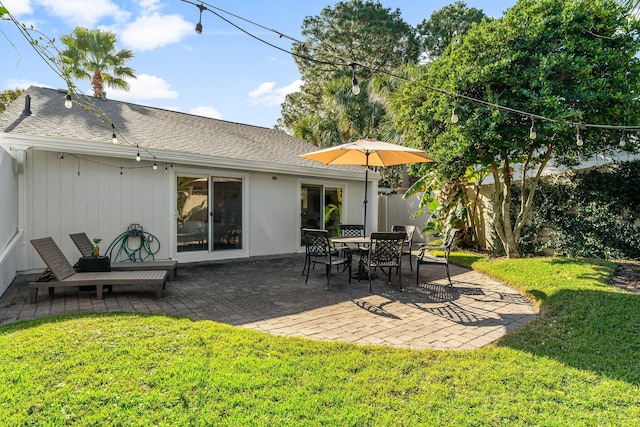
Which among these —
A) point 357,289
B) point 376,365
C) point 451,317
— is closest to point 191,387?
point 376,365

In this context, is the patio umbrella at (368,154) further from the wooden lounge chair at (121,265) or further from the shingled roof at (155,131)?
the wooden lounge chair at (121,265)

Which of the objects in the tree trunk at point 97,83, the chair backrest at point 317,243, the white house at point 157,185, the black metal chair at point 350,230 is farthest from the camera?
the tree trunk at point 97,83

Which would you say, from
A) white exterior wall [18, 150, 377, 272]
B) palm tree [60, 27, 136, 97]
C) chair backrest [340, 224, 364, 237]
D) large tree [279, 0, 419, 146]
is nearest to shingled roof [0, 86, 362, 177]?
white exterior wall [18, 150, 377, 272]

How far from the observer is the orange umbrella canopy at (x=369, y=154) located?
687 cm

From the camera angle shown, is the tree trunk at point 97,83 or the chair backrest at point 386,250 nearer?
the chair backrest at point 386,250

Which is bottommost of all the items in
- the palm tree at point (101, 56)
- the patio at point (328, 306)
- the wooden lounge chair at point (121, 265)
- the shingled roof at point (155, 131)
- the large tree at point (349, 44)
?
the patio at point (328, 306)

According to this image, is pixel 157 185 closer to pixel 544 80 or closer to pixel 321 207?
pixel 321 207

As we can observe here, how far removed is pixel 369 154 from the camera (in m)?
7.95

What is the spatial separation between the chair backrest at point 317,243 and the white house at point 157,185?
10.5 feet

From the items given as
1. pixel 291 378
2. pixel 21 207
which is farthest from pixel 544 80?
pixel 21 207

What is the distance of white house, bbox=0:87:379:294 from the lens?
22.1ft

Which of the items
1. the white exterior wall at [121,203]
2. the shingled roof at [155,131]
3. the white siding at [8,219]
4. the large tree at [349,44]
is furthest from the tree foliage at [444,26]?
the white siding at [8,219]

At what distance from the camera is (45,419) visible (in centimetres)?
237

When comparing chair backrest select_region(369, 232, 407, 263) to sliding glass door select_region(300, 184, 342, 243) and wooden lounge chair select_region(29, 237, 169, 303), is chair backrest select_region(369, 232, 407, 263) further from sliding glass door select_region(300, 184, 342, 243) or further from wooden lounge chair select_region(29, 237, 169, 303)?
sliding glass door select_region(300, 184, 342, 243)
